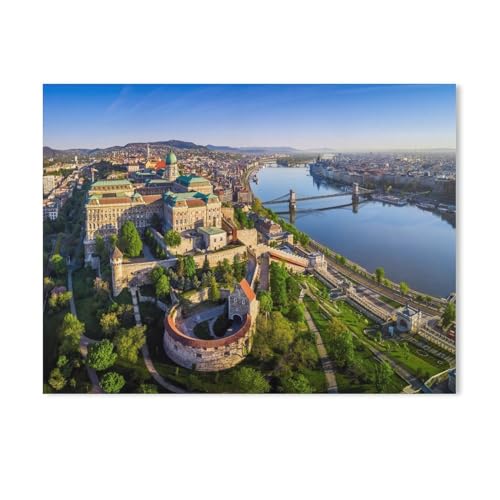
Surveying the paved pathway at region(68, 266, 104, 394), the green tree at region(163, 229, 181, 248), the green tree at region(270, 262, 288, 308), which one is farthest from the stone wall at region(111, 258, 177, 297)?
the green tree at region(270, 262, 288, 308)

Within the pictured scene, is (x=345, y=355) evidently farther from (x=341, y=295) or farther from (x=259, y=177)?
(x=259, y=177)

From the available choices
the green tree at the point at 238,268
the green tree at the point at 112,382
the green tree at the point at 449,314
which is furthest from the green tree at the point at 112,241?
the green tree at the point at 449,314

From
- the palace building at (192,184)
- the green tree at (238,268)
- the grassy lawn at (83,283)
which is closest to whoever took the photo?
the grassy lawn at (83,283)

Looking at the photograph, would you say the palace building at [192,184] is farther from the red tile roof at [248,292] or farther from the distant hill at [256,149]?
the red tile roof at [248,292]

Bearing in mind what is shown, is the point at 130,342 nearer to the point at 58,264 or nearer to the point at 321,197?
the point at 58,264

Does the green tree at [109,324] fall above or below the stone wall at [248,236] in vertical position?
below
